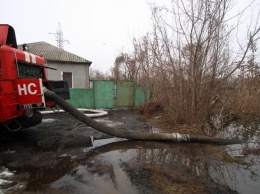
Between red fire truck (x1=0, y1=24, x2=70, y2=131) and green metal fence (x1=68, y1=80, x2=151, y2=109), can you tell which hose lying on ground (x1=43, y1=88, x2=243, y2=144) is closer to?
red fire truck (x1=0, y1=24, x2=70, y2=131)

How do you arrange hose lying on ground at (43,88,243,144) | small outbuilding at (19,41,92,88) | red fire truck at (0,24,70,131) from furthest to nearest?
1. small outbuilding at (19,41,92,88)
2. hose lying on ground at (43,88,243,144)
3. red fire truck at (0,24,70,131)

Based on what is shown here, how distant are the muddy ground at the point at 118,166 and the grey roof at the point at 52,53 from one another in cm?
1121

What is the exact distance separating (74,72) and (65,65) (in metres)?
0.93

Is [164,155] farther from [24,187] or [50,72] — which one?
[50,72]

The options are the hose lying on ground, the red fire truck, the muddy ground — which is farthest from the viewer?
the hose lying on ground

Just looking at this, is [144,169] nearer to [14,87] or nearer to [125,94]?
[14,87]

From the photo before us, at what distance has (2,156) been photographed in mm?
4004

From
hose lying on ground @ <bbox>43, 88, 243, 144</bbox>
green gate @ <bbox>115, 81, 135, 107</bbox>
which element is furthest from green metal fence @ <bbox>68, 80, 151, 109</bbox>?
hose lying on ground @ <bbox>43, 88, 243, 144</bbox>

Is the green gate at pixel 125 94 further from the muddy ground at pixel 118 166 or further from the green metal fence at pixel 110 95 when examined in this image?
the muddy ground at pixel 118 166

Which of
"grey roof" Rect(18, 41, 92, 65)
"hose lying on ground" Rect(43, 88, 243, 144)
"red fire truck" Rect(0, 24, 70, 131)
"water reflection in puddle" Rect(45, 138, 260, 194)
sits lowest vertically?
"water reflection in puddle" Rect(45, 138, 260, 194)

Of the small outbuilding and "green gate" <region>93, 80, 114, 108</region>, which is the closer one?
"green gate" <region>93, 80, 114, 108</region>

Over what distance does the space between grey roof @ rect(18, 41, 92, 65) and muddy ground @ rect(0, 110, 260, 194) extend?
11210 mm

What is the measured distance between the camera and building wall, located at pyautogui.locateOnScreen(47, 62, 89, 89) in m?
15.3

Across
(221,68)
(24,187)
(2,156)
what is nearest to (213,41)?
→ (221,68)
